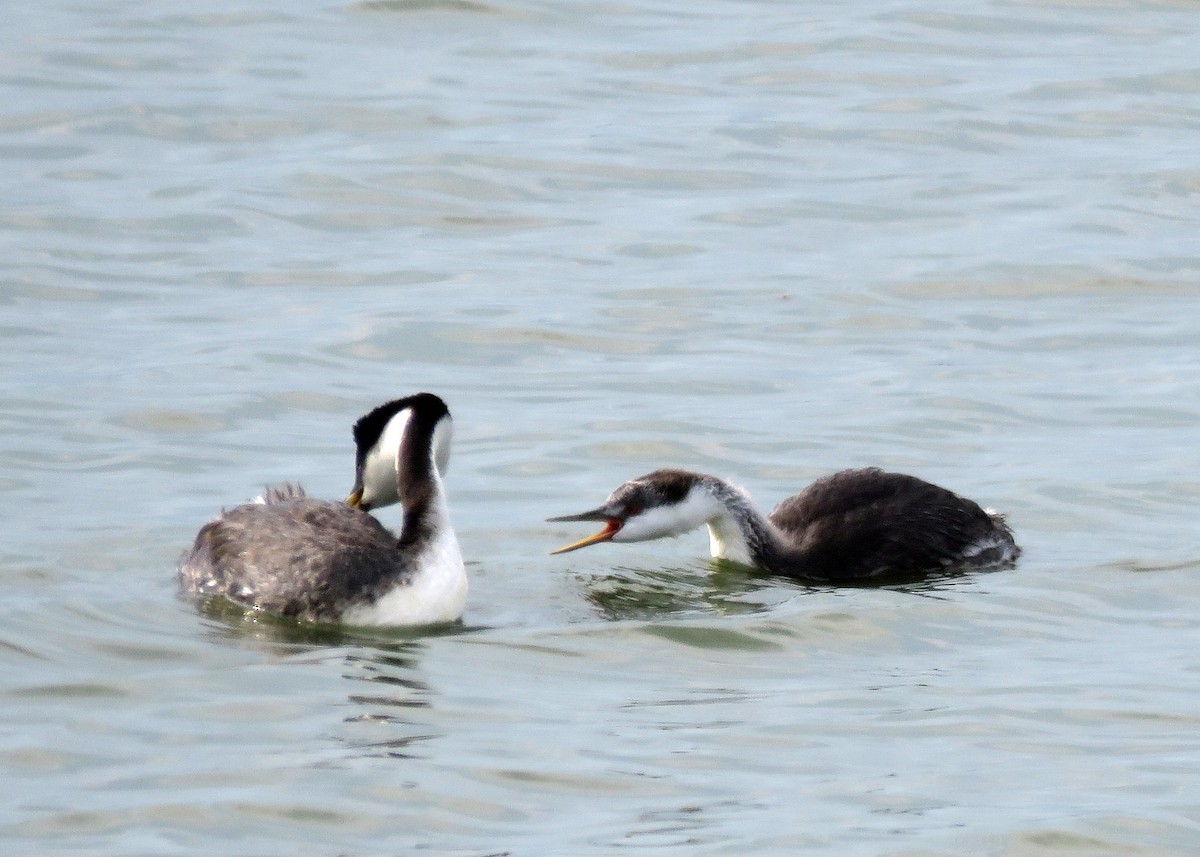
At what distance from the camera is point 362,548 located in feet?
32.3

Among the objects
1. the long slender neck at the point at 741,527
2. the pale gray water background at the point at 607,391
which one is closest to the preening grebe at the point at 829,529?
the long slender neck at the point at 741,527

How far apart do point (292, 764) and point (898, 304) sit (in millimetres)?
9302

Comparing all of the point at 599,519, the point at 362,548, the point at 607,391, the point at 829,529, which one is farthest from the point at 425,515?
the point at 607,391

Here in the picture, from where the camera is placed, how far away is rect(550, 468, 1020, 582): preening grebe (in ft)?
37.0

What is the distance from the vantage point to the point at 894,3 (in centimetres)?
2716

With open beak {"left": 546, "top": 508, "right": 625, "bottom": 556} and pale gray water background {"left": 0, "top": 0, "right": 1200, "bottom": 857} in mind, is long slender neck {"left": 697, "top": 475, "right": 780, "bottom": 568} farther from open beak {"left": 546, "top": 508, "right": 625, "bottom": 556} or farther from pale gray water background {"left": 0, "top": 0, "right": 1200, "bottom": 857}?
open beak {"left": 546, "top": 508, "right": 625, "bottom": 556}

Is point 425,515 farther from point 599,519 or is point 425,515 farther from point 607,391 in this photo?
point 607,391

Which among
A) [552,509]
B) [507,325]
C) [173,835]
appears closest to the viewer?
[173,835]

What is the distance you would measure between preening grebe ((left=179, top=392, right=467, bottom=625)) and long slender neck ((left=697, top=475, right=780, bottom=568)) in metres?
1.61

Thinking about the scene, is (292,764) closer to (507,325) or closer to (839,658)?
(839,658)

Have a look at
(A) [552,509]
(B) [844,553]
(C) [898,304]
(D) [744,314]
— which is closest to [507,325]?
(D) [744,314]

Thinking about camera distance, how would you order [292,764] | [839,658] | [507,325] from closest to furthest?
[292,764] < [839,658] < [507,325]

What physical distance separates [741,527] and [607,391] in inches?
129

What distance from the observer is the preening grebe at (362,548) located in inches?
383
